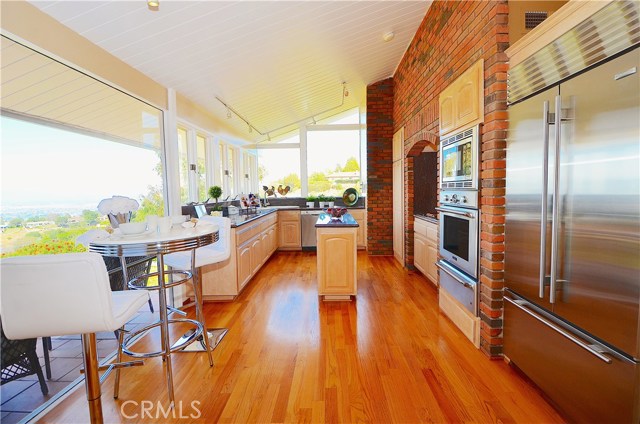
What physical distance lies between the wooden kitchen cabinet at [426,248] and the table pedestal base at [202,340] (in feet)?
8.28

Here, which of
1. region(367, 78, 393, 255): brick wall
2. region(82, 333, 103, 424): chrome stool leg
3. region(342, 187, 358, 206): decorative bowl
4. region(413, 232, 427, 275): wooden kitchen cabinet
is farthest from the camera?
region(367, 78, 393, 255): brick wall

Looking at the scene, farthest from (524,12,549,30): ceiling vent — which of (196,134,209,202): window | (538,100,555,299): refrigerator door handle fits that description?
(196,134,209,202): window

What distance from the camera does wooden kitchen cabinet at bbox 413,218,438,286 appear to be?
388 centimetres

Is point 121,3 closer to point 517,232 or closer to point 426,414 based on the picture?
point 517,232

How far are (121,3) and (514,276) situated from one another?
10.4 ft

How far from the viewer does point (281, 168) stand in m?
7.30

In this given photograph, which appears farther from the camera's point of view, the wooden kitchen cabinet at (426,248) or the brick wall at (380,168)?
the brick wall at (380,168)

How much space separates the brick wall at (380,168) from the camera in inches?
234

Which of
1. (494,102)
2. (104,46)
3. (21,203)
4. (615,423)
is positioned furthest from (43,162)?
(615,423)

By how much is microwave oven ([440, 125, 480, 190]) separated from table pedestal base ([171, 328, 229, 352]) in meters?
2.46

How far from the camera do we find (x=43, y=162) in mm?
2100

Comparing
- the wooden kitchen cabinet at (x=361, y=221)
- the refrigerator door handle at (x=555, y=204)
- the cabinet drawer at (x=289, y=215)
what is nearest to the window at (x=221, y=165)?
the cabinet drawer at (x=289, y=215)

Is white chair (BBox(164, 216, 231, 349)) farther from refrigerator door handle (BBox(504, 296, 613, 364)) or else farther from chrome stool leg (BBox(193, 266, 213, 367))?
refrigerator door handle (BBox(504, 296, 613, 364))

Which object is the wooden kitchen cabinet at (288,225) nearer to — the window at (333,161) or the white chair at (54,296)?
the window at (333,161)
